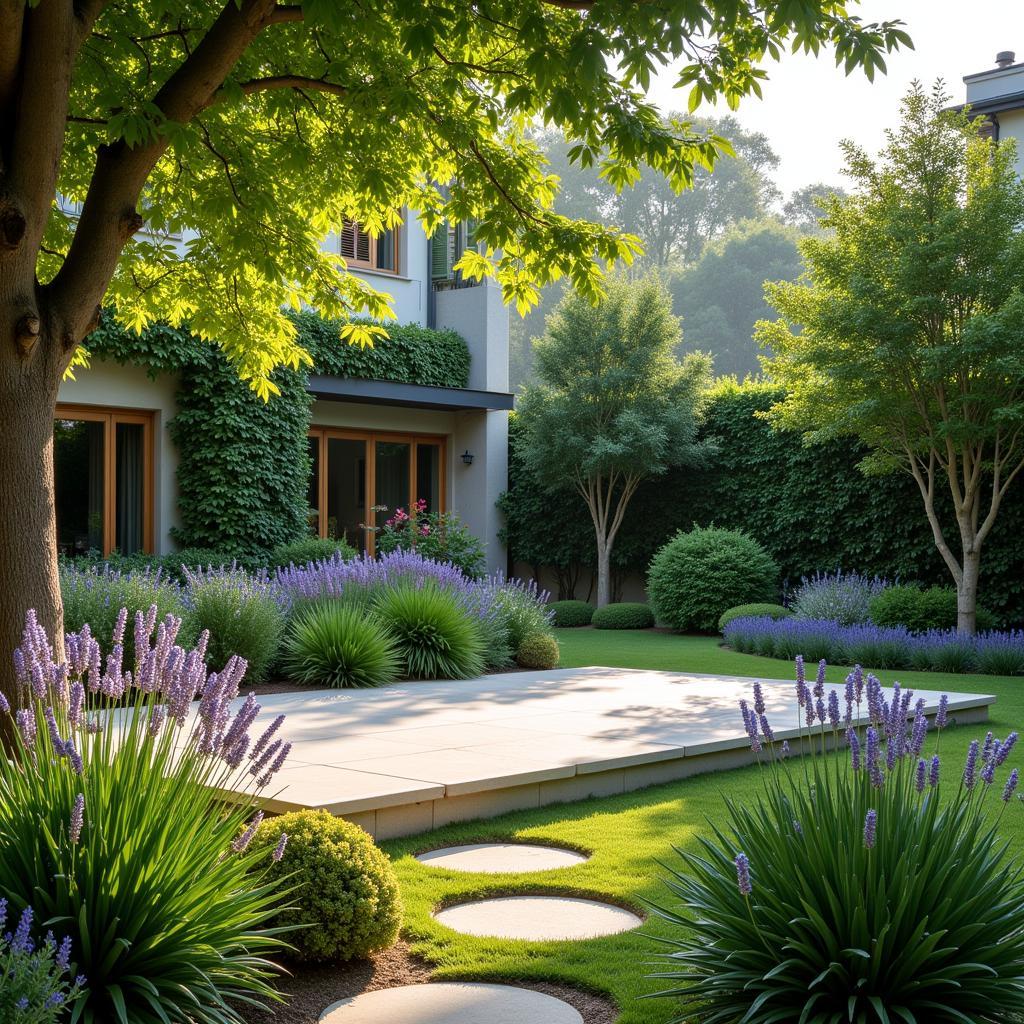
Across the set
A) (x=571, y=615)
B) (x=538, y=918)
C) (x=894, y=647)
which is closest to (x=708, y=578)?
(x=571, y=615)

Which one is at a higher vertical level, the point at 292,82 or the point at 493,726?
the point at 292,82

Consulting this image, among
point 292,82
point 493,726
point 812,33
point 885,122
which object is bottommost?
point 493,726

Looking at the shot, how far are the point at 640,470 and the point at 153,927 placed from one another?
16391mm

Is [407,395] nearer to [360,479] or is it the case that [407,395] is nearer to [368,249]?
[360,479]

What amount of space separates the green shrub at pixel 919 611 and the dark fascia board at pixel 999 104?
28.9 feet

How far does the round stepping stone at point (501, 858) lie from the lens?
4676 millimetres

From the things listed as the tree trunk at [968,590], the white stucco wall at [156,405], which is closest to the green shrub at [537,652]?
the tree trunk at [968,590]

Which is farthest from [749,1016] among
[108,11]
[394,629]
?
[394,629]

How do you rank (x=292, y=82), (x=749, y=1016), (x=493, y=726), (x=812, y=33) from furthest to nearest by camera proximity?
(x=493, y=726)
(x=292, y=82)
(x=812, y=33)
(x=749, y=1016)

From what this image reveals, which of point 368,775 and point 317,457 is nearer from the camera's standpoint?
point 368,775

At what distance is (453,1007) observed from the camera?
3260mm

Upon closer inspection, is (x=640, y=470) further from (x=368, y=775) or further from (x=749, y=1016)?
(x=749, y=1016)

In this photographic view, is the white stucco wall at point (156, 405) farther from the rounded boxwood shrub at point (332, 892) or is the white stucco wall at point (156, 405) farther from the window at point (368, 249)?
the rounded boxwood shrub at point (332, 892)

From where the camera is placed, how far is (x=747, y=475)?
59.9ft
